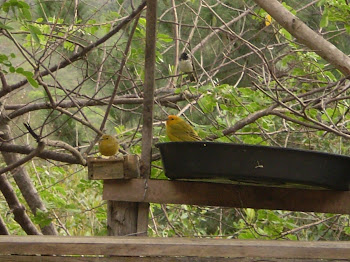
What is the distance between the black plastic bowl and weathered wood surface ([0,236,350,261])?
0.19 m

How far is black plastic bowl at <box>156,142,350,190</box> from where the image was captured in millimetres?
1590

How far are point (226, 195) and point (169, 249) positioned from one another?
0.43 m

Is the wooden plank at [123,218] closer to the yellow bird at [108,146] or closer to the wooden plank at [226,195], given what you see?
the wooden plank at [226,195]

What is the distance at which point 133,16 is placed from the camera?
2.35 meters

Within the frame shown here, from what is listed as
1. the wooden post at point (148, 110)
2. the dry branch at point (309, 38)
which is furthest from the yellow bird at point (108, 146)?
the dry branch at point (309, 38)

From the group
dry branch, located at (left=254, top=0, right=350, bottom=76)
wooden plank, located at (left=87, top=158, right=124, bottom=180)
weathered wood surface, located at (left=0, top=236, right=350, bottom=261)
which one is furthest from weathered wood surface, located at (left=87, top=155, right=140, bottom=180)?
dry branch, located at (left=254, top=0, right=350, bottom=76)

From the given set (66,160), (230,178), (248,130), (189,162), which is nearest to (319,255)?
(230,178)

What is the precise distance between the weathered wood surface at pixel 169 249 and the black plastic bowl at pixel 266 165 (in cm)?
19

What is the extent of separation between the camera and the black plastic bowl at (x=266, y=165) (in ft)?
5.22

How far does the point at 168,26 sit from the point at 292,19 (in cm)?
407

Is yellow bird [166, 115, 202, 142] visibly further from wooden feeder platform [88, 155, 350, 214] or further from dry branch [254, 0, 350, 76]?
dry branch [254, 0, 350, 76]

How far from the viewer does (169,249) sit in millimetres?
1439

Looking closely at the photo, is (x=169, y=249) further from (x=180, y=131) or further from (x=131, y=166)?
(x=180, y=131)

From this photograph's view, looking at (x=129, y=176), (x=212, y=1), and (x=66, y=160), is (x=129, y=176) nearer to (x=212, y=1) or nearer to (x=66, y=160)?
(x=66, y=160)
